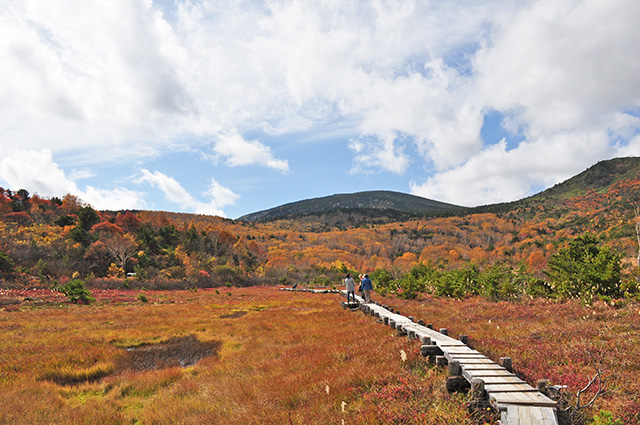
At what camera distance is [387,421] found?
535 centimetres

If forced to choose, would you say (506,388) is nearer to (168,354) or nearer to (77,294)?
(168,354)

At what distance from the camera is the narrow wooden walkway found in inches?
188

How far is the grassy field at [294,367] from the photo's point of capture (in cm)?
617

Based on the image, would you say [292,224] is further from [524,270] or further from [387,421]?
[387,421]

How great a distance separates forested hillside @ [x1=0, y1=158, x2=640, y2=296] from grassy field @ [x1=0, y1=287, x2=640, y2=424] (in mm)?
7239

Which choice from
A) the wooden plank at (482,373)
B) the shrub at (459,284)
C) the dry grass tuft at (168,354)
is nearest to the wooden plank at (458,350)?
the wooden plank at (482,373)

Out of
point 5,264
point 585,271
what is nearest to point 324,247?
point 5,264

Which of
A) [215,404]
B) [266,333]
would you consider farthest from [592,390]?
[266,333]

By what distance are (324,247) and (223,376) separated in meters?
93.5

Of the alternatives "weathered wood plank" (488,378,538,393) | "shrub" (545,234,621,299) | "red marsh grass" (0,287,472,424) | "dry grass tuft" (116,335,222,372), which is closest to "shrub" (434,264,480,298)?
"shrub" (545,234,621,299)

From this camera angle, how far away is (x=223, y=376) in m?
9.44

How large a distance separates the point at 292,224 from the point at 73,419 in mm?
152240

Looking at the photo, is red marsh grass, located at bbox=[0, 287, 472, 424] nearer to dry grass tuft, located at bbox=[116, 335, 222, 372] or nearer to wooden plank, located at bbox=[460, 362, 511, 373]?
dry grass tuft, located at bbox=[116, 335, 222, 372]

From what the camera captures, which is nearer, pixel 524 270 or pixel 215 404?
pixel 215 404
